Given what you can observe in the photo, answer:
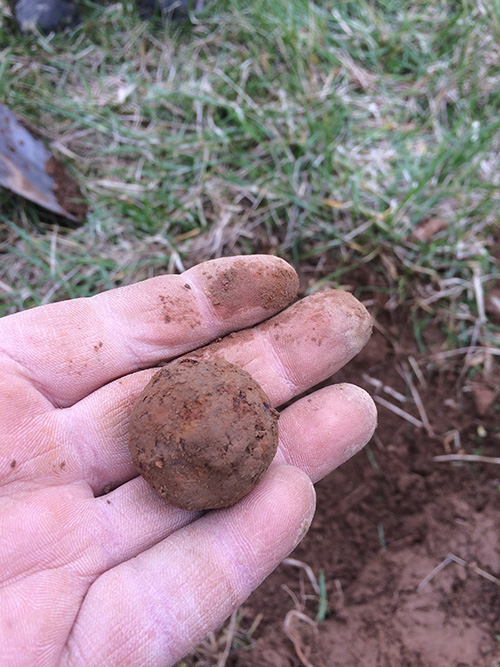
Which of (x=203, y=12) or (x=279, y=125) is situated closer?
(x=279, y=125)

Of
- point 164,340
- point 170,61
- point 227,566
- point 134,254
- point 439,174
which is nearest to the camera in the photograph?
point 227,566

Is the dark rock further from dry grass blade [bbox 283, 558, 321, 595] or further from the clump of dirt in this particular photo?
dry grass blade [bbox 283, 558, 321, 595]

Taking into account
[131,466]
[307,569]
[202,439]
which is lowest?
[307,569]

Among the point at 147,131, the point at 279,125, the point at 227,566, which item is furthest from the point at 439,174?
the point at 227,566

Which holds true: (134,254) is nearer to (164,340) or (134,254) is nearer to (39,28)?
(164,340)

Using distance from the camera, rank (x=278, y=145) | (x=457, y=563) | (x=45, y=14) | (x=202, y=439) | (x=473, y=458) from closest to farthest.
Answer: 1. (x=202, y=439)
2. (x=457, y=563)
3. (x=473, y=458)
4. (x=278, y=145)
5. (x=45, y=14)

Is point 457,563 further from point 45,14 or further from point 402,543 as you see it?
point 45,14

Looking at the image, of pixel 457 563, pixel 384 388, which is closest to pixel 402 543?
pixel 457 563
